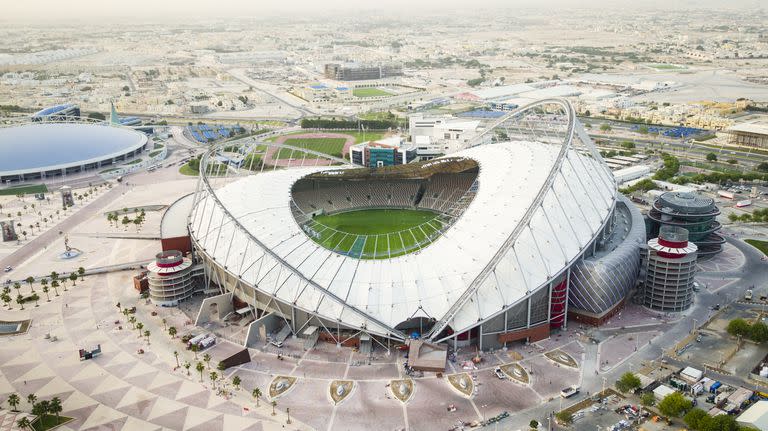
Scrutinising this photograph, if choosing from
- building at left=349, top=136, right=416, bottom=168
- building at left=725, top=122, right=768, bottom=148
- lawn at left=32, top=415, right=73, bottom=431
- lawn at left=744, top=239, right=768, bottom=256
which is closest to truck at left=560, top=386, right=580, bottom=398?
lawn at left=32, top=415, right=73, bottom=431

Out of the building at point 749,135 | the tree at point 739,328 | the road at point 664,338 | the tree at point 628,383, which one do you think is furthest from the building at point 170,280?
the building at point 749,135

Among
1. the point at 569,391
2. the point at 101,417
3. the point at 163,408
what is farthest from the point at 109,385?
the point at 569,391

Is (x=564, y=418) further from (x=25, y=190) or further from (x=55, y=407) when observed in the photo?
(x=25, y=190)

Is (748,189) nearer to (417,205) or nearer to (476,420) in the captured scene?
(417,205)

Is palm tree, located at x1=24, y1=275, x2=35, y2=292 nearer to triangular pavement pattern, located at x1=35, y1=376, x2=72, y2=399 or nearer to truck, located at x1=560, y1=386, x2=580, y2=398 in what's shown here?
triangular pavement pattern, located at x1=35, y1=376, x2=72, y2=399

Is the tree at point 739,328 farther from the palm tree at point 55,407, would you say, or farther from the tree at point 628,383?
the palm tree at point 55,407

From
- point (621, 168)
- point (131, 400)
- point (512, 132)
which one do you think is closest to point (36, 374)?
point (131, 400)
